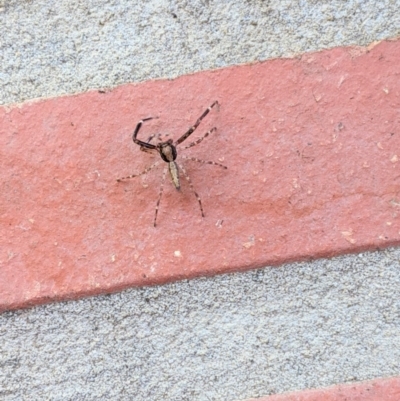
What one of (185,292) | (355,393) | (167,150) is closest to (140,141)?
(167,150)

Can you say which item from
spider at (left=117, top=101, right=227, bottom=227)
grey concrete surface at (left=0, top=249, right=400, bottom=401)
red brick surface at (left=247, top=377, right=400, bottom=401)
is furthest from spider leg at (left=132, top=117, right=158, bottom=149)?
red brick surface at (left=247, top=377, right=400, bottom=401)

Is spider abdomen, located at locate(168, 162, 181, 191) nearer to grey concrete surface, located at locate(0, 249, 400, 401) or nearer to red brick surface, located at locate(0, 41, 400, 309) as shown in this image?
red brick surface, located at locate(0, 41, 400, 309)

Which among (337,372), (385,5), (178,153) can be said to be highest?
(385,5)

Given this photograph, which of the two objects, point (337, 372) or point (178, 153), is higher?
point (178, 153)

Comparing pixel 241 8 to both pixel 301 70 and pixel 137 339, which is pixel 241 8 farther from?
pixel 137 339

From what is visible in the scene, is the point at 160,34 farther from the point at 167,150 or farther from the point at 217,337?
the point at 217,337

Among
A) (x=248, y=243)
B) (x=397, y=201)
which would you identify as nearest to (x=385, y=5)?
(x=397, y=201)
